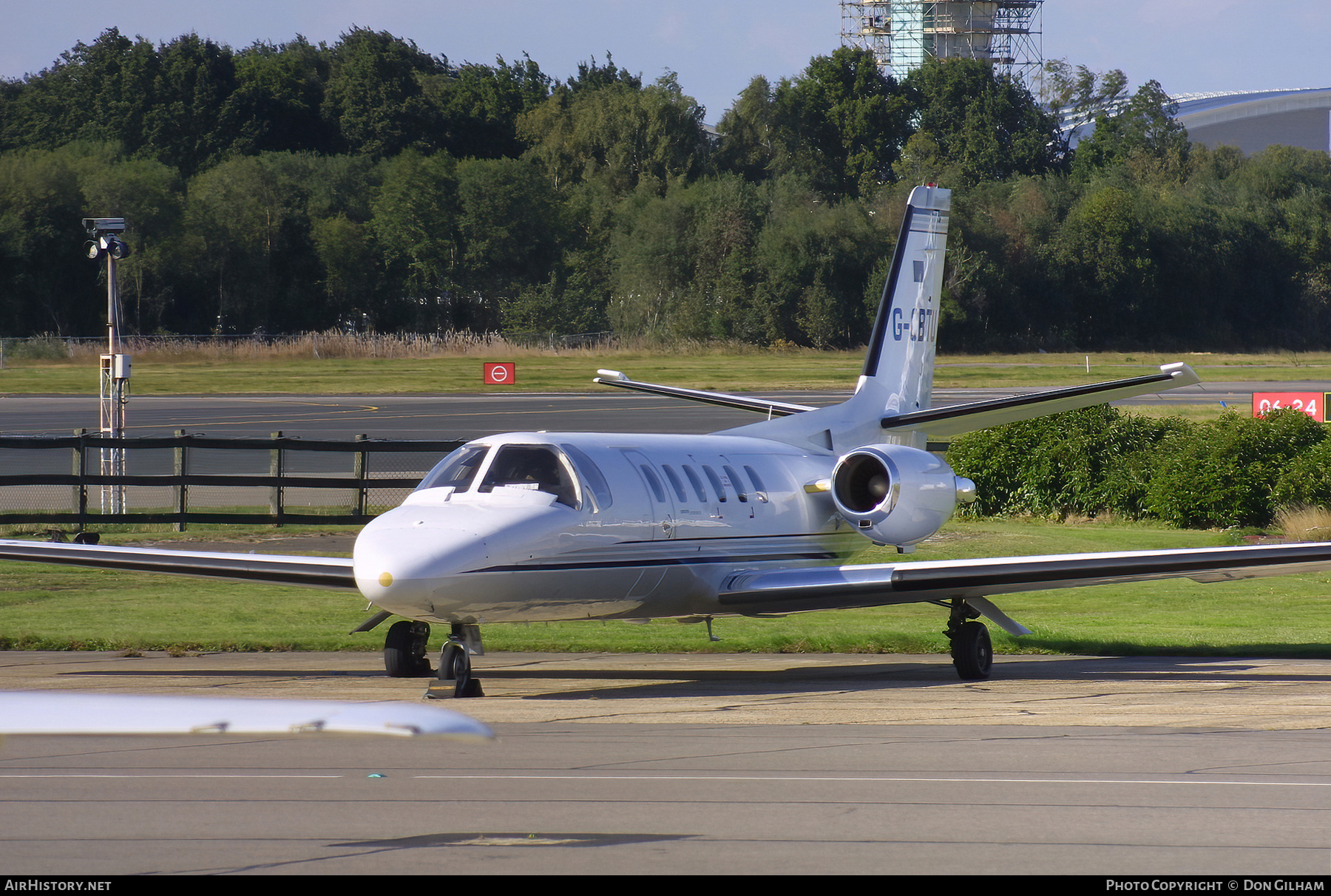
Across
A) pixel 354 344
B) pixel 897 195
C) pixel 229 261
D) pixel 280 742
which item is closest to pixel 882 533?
pixel 280 742

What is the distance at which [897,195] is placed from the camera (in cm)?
9256

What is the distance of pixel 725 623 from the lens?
56.3 ft

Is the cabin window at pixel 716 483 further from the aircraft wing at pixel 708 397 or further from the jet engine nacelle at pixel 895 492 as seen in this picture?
the aircraft wing at pixel 708 397

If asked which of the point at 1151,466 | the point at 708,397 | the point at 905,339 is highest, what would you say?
the point at 905,339

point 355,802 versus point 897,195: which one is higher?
point 897,195

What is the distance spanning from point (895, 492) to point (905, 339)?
4.26 meters

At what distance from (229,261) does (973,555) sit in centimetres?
6790

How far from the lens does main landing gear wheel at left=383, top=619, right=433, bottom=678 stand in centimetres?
1220

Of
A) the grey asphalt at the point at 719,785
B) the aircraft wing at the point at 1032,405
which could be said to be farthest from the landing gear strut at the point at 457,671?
the aircraft wing at the point at 1032,405

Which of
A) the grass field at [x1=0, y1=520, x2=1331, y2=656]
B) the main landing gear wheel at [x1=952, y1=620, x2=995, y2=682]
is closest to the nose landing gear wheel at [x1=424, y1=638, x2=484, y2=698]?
the grass field at [x1=0, y1=520, x2=1331, y2=656]

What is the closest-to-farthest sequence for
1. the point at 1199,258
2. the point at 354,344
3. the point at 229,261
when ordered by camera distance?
the point at 354,344
the point at 229,261
the point at 1199,258

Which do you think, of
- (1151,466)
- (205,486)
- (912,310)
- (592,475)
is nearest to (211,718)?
(592,475)

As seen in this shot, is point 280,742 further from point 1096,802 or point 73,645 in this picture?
point 73,645

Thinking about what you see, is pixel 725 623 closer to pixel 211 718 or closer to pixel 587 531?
pixel 587 531
